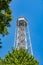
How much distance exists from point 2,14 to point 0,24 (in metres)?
0.60

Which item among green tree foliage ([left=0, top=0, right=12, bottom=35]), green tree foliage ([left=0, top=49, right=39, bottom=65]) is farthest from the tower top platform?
green tree foliage ([left=0, top=0, right=12, bottom=35])

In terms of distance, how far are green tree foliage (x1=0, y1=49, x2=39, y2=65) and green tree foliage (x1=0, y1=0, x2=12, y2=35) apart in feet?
44.6

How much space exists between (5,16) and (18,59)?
15.0 m

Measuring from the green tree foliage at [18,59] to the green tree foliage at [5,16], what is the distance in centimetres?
1358

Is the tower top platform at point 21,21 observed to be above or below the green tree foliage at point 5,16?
above

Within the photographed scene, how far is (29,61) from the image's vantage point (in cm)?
2884

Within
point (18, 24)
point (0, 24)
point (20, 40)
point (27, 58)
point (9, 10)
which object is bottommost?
point (0, 24)

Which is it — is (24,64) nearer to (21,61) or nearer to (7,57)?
(21,61)

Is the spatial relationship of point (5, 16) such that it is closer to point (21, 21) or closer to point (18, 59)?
point (18, 59)

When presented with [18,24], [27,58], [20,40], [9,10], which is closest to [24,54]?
[27,58]

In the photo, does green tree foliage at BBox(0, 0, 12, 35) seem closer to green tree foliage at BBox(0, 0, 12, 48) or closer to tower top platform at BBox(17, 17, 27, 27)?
green tree foliage at BBox(0, 0, 12, 48)

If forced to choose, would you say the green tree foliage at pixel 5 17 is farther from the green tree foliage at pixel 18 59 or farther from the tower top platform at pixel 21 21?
the tower top platform at pixel 21 21

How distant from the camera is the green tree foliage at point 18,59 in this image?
27172mm

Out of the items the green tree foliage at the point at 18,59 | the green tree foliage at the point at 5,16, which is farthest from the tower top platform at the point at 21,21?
the green tree foliage at the point at 5,16
